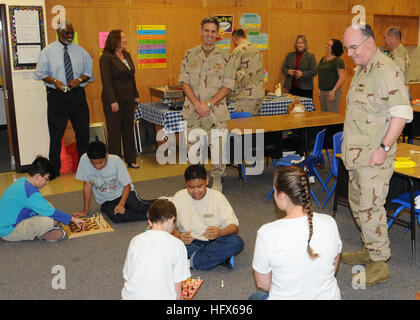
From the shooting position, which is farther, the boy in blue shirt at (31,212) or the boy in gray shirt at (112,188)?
the boy in gray shirt at (112,188)

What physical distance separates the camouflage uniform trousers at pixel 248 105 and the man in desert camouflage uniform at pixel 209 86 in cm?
129

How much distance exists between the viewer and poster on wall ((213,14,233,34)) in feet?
26.6

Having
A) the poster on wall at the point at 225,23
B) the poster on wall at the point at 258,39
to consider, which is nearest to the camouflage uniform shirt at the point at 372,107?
the poster on wall at the point at 225,23

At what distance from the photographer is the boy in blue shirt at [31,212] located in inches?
153

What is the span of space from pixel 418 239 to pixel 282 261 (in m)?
2.61

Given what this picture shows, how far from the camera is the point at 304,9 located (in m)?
9.05

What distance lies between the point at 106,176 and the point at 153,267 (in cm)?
242

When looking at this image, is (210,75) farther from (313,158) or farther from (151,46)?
(151,46)

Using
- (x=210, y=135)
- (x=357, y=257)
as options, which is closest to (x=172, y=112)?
(x=210, y=135)

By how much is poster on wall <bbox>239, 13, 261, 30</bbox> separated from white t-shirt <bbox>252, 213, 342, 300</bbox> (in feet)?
22.2

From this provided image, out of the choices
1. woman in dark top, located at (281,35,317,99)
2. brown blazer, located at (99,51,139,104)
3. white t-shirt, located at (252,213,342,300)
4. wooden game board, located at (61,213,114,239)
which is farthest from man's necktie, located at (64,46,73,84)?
white t-shirt, located at (252,213,342,300)

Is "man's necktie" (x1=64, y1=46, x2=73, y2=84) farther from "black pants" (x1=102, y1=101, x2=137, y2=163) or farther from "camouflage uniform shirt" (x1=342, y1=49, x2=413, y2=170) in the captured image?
"camouflage uniform shirt" (x1=342, y1=49, x2=413, y2=170)

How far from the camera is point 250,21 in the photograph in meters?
8.42

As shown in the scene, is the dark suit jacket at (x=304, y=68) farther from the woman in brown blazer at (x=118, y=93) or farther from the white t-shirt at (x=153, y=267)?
the white t-shirt at (x=153, y=267)
